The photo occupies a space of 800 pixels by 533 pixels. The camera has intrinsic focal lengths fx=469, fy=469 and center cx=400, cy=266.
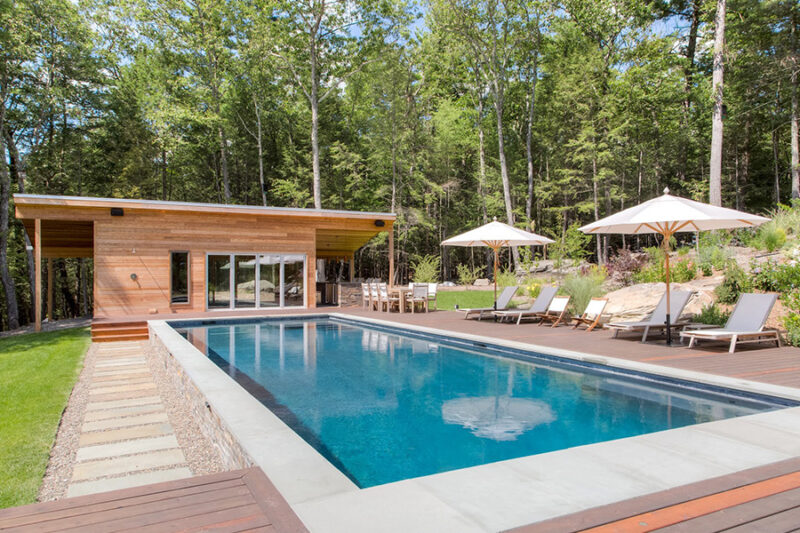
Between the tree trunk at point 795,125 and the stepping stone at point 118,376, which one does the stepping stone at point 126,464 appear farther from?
the tree trunk at point 795,125

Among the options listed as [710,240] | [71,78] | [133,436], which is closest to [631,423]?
[133,436]

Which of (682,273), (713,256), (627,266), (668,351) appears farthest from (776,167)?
(668,351)

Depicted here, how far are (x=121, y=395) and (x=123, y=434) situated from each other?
158 centimetres

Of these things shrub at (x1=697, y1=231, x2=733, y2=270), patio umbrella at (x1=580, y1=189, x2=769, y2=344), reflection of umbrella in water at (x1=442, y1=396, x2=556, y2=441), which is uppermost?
patio umbrella at (x1=580, y1=189, x2=769, y2=344)

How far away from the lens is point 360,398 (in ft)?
17.0

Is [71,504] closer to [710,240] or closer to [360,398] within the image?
[360,398]

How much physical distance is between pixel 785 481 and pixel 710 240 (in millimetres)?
11084

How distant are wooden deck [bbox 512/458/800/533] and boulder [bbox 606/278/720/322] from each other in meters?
6.70

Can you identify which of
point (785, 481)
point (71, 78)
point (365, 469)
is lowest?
point (365, 469)

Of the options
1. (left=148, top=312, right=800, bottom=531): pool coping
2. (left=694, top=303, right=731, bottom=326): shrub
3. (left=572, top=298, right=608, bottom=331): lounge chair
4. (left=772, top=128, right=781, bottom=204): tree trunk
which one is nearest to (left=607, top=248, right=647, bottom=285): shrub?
(left=572, top=298, right=608, bottom=331): lounge chair

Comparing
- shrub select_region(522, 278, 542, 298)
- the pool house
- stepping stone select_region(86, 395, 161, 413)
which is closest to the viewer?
stepping stone select_region(86, 395, 161, 413)

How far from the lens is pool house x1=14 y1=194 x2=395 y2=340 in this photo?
11.7m

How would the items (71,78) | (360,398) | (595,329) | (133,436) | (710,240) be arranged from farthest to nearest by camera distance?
(71,78), (710,240), (595,329), (360,398), (133,436)

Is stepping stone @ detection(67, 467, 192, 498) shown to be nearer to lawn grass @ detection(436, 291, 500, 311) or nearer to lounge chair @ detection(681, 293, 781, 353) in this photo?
lounge chair @ detection(681, 293, 781, 353)
